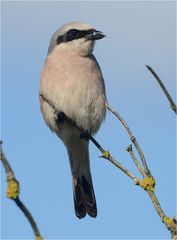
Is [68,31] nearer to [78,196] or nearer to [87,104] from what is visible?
[87,104]

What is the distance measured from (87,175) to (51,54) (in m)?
1.18

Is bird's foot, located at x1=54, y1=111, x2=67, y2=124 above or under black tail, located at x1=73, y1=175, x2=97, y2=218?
above

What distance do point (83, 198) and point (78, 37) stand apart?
144 centimetres

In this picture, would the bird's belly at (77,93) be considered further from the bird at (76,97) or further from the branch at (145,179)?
the branch at (145,179)

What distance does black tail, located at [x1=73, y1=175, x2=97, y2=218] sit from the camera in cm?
446

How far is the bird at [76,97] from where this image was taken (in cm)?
420

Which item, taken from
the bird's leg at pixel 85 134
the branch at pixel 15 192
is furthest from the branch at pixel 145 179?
the bird's leg at pixel 85 134

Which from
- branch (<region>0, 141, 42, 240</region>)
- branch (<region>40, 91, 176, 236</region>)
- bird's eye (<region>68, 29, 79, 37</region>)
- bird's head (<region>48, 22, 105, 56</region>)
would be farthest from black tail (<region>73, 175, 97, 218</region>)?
branch (<region>0, 141, 42, 240</region>)

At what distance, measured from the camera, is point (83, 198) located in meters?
4.66

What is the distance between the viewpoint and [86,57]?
4.55 metres

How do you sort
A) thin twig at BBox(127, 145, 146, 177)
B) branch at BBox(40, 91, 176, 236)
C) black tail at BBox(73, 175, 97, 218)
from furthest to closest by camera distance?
black tail at BBox(73, 175, 97, 218) < thin twig at BBox(127, 145, 146, 177) < branch at BBox(40, 91, 176, 236)

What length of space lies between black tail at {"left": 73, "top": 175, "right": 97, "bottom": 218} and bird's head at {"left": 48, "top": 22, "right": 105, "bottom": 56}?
1.19m

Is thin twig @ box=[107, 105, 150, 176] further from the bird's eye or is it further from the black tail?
the bird's eye

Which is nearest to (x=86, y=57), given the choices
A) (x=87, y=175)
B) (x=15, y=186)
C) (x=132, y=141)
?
(x=87, y=175)
